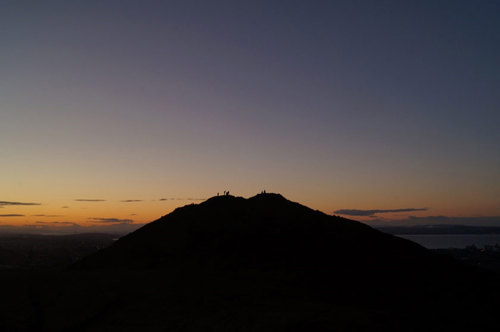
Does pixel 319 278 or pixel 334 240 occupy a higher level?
pixel 334 240

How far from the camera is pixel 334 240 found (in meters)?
26.9

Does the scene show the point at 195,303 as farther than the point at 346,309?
Yes

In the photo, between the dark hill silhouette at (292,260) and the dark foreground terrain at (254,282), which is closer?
the dark foreground terrain at (254,282)

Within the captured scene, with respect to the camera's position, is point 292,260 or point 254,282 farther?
point 292,260

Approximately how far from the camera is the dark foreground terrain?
46.5 ft

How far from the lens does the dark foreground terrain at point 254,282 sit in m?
14.2

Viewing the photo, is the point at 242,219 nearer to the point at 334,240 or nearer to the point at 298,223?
the point at 298,223

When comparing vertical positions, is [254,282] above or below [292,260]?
below

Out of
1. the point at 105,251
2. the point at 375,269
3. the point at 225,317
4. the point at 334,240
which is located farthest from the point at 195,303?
the point at 105,251

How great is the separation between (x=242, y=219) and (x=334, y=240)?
7.56 m

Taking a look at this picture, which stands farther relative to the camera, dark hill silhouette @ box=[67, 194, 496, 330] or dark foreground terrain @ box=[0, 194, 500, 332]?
dark hill silhouette @ box=[67, 194, 496, 330]

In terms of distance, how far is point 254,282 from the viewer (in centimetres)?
1950

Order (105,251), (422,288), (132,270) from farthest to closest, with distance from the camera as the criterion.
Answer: (105,251)
(132,270)
(422,288)

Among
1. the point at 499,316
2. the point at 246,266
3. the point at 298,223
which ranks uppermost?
the point at 298,223
